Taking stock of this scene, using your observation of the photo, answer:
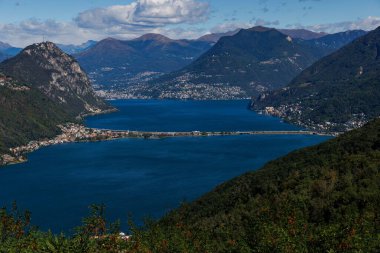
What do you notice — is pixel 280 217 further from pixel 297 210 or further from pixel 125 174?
pixel 125 174

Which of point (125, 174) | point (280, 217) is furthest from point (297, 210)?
point (125, 174)

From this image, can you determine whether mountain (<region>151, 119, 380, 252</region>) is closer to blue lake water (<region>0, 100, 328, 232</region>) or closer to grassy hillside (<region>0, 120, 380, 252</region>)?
grassy hillside (<region>0, 120, 380, 252</region>)

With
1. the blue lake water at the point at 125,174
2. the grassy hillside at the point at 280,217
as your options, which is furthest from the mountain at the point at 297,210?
the blue lake water at the point at 125,174

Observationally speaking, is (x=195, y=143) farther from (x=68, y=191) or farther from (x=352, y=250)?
(x=352, y=250)

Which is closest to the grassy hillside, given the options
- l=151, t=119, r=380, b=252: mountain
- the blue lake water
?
l=151, t=119, r=380, b=252: mountain

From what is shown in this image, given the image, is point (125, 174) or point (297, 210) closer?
point (297, 210)

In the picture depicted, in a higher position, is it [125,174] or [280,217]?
[280,217]

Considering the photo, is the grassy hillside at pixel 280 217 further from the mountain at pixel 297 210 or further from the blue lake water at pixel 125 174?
the blue lake water at pixel 125 174
